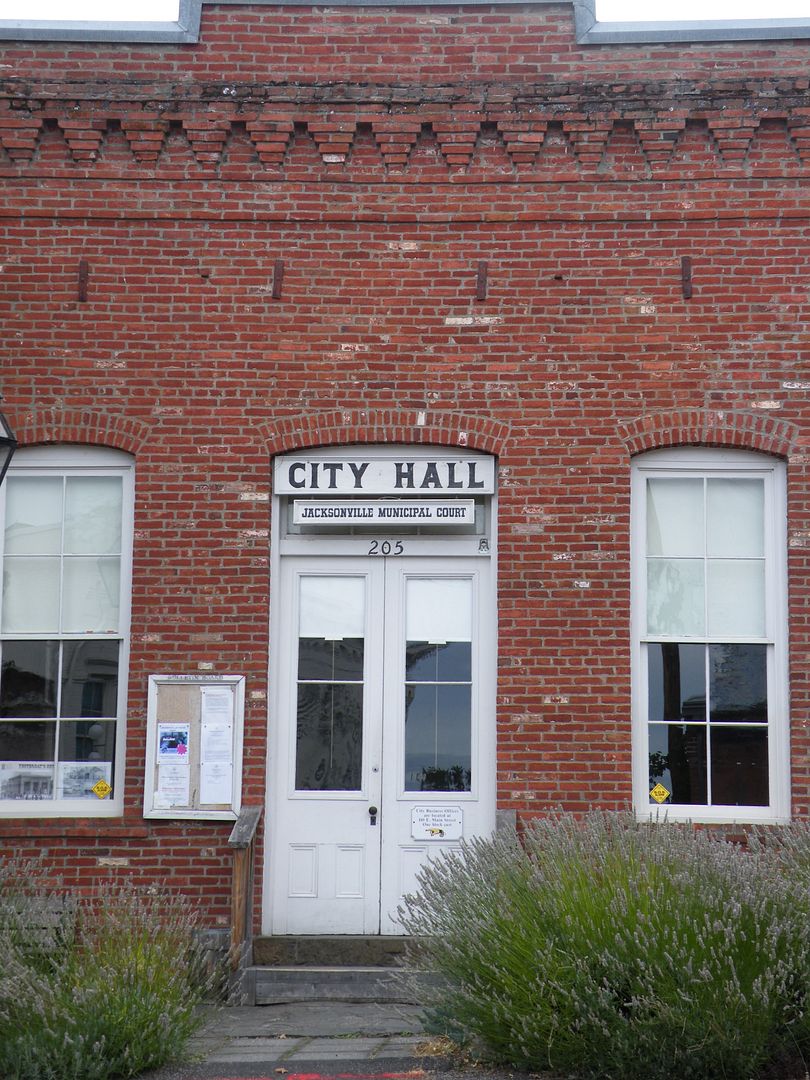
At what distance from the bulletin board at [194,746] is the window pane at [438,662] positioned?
1.27m

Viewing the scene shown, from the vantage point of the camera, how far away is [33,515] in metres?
10.1

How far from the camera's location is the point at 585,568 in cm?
969

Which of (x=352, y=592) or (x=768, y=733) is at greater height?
(x=352, y=592)

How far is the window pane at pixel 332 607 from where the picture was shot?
9.91 metres

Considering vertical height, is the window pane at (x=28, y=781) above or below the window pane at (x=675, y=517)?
below

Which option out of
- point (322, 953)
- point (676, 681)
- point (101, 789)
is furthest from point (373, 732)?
point (676, 681)

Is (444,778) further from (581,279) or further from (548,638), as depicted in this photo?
(581,279)

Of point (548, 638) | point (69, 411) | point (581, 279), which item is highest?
point (581, 279)

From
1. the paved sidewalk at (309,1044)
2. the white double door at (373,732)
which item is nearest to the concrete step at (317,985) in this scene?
the paved sidewalk at (309,1044)

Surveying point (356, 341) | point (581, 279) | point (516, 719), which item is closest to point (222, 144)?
point (356, 341)

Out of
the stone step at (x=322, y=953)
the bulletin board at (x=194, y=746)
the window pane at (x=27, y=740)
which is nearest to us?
the stone step at (x=322, y=953)

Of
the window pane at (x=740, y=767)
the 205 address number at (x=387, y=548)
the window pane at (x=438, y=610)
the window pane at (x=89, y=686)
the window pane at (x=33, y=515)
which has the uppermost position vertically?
the window pane at (x=33, y=515)

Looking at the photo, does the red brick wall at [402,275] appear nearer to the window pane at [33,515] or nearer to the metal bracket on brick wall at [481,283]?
the metal bracket on brick wall at [481,283]

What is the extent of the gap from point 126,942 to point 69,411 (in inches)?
177
